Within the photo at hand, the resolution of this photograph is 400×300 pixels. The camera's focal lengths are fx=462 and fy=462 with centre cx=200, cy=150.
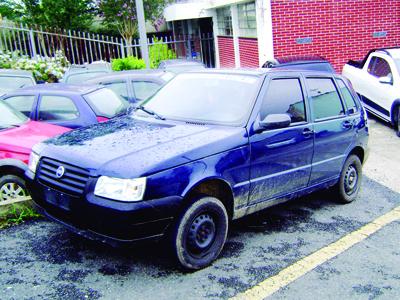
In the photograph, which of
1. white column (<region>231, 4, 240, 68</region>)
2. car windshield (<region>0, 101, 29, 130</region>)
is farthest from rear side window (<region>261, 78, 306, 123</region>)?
white column (<region>231, 4, 240, 68</region>)

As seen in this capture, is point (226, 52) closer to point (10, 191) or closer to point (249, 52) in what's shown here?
point (249, 52)

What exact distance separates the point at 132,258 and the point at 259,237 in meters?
1.41

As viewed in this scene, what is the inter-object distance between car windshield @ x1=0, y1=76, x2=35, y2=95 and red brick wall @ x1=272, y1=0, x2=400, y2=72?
6952 mm

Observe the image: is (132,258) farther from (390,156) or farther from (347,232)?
(390,156)

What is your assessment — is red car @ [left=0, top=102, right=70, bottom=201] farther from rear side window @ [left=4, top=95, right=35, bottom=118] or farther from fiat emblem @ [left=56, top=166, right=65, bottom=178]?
fiat emblem @ [left=56, top=166, right=65, bottom=178]

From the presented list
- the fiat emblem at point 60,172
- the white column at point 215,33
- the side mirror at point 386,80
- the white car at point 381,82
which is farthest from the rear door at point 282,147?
the white column at point 215,33

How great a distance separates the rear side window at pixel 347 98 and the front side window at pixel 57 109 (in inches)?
152

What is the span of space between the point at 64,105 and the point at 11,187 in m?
2.08

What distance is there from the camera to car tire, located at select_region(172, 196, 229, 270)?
396cm

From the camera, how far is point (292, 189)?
204 inches

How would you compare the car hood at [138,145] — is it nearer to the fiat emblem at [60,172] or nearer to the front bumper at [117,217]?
the fiat emblem at [60,172]

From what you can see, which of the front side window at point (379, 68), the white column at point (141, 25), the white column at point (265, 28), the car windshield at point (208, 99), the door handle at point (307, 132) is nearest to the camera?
the car windshield at point (208, 99)

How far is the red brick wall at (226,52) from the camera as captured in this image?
62.4 feet

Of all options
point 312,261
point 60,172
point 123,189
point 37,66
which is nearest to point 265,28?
point 37,66
